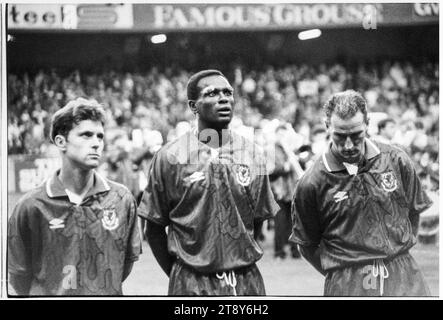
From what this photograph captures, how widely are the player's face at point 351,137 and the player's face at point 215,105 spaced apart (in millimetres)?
505

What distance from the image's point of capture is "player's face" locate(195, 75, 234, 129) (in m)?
3.37

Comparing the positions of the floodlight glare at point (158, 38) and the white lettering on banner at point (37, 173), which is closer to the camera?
the white lettering on banner at point (37, 173)

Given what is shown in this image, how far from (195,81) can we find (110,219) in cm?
75

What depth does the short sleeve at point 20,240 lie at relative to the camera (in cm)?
346

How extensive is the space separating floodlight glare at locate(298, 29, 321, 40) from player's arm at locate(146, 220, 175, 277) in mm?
1200

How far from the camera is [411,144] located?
362cm

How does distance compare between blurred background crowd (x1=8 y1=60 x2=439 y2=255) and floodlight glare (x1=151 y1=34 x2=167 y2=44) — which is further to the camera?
floodlight glare (x1=151 y1=34 x2=167 y2=44)

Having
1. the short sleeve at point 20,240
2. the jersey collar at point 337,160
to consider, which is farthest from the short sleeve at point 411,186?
the short sleeve at point 20,240

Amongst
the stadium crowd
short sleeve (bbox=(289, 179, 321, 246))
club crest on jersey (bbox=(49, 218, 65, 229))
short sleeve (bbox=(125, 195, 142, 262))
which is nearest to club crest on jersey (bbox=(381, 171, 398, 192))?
the stadium crowd

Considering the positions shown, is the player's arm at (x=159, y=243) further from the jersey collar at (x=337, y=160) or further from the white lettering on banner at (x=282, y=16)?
the white lettering on banner at (x=282, y=16)

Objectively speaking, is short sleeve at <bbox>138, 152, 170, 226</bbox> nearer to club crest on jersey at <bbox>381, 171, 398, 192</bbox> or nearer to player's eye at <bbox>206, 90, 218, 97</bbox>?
player's eye at <bbox>206, 90, 218, 97</bbox>

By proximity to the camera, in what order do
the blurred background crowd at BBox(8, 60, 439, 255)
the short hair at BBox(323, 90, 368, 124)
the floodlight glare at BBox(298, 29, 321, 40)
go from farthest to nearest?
the floodlight glare at BBox(298, 29, 321, 40) → the blurred background crowd at BBox(8, 60, 439, 255) → the short hair at BBox(323, 90, 368, 124)

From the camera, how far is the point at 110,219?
3434 millimetres
